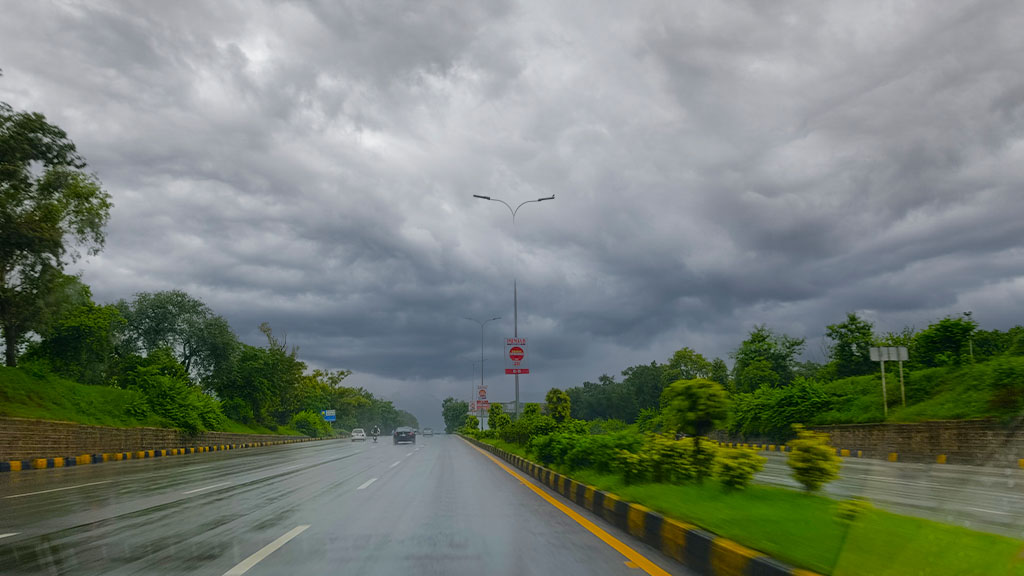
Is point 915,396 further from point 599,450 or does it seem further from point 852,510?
point 852,510

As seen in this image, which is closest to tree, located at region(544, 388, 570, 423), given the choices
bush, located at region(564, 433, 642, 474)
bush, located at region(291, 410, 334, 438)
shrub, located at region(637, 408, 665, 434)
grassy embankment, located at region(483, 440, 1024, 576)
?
shrub, located at region(637, 408, 665, 434)

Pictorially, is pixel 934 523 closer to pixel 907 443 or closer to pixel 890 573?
pixel 890 573

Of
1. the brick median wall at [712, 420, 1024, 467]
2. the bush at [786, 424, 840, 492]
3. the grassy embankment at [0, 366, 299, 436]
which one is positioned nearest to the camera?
the bush at [786, 424, 840, 492]

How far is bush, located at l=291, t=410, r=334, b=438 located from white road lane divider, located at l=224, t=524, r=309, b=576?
87230 millimetres

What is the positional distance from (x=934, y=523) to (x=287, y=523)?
7052 millimetres

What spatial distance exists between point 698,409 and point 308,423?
91.0m

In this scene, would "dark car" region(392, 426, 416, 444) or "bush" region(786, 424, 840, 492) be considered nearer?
"bush" region(786, 424, 840, 492)

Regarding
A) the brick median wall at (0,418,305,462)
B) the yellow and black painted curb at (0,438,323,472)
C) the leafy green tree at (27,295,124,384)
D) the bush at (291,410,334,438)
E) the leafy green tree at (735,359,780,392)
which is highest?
the leafy green tree at (27,295,124,384)

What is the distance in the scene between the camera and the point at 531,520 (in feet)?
29.8

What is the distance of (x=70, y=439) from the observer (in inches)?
1019

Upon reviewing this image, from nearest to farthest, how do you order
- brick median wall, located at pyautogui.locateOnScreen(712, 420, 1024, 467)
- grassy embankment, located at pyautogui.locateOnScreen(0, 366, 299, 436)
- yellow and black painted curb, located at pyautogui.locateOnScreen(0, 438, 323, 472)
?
brick median wall, located at pyautogui.locateOnScreen(712, 420, 1024, 467) → yellow and black painted curb, located at pyautogui.locateOnScreen(0, 438, 323, 472) → grassy embankment, located at pyautogui.locateOnScreen(0, 366, 299, 436)

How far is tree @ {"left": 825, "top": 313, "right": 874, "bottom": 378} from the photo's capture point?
144 ft

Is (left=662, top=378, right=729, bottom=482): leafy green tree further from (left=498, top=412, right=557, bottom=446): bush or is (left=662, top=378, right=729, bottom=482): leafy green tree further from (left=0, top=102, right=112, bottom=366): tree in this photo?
(left=0, top=102, right=112, bottom=366): tree

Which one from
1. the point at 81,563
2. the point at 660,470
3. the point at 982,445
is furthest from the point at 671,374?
the point at 81,563
